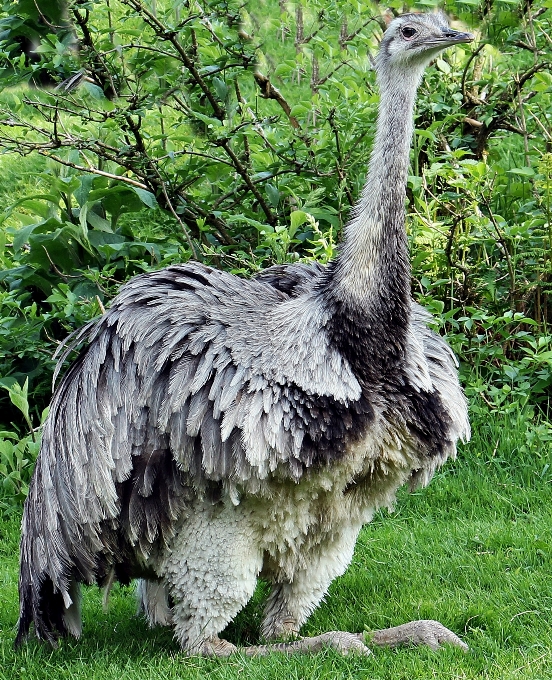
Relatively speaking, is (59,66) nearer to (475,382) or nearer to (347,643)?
(475,382)

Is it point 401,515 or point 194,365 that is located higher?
point 194,365

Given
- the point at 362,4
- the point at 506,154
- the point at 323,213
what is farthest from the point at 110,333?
the point at 506,154

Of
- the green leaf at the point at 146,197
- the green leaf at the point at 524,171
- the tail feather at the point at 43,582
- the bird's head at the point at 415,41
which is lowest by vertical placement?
the tail feather at the point at 43,582

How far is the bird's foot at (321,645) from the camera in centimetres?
447

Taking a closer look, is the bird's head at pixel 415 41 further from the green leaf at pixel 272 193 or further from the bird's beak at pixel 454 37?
the green leaf at pixel 272 193

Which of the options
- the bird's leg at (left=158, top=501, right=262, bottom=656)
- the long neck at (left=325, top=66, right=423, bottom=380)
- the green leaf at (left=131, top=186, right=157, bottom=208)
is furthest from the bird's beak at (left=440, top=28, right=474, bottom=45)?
the green leaf at (left=131, top=186, right=157, bottom=208)

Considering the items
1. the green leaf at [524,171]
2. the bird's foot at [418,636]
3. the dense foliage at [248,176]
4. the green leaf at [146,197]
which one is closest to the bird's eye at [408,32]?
the dense foliage at [248,176]

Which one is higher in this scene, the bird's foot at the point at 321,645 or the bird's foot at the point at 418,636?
the bird's foot at the point at 418,636

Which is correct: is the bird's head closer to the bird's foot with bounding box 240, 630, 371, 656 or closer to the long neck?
the long neck

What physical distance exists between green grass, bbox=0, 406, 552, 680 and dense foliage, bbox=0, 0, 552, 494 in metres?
0.37

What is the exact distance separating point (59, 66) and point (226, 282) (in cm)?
221

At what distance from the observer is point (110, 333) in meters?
4.66

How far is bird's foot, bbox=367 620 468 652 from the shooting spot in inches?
175

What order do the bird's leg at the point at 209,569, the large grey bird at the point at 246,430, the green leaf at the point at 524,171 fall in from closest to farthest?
the large grey bird at the point at 246,430, the bird's leg at the point at 209,569, the green leaf at the point at 524,171
